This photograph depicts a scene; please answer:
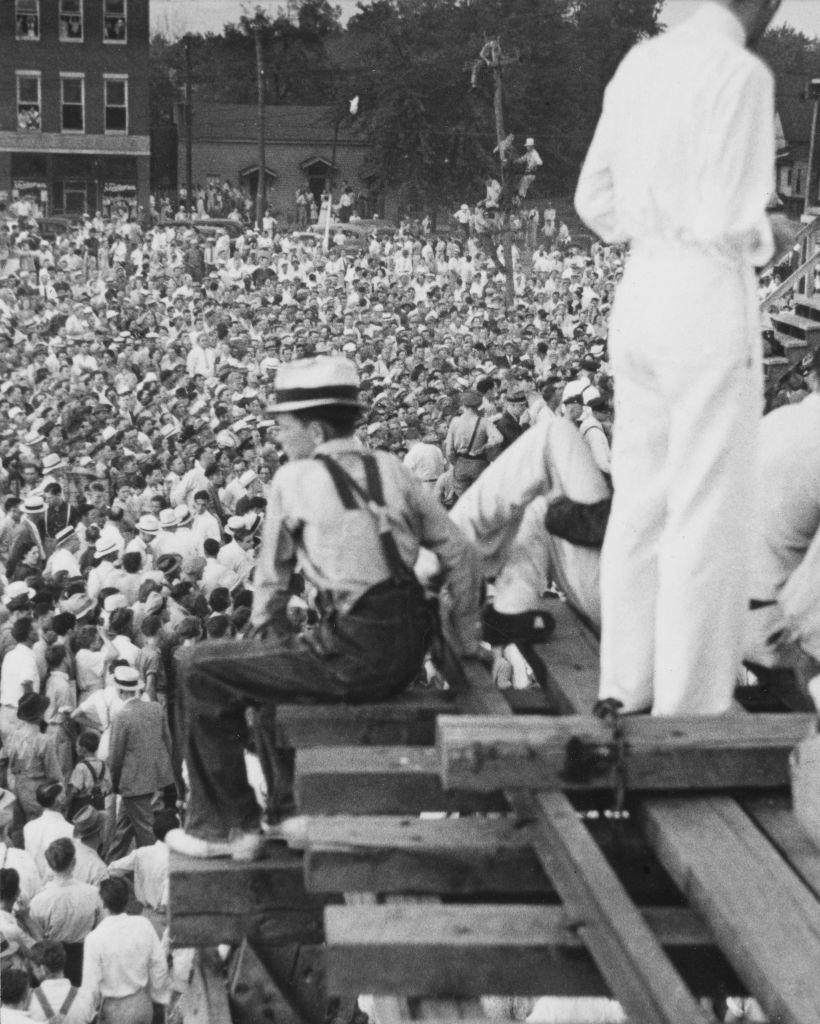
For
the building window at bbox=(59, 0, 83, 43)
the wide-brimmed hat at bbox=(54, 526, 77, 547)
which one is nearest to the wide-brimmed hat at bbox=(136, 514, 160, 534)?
the wide-brimmed hat at bbox=(54, 526, 77, 547)

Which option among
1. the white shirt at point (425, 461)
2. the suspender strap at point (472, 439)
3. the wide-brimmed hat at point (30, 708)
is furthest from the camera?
the white shirt at point (425, 461)

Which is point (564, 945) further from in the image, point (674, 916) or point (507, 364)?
point (507, 364)

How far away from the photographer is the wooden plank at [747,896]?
2.78 meters

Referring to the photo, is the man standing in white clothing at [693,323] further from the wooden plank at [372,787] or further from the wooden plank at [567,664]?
the wooden plank at [372,787]

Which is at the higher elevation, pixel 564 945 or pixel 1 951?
pixel 564 945

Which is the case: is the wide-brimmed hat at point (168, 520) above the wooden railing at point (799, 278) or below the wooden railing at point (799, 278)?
below

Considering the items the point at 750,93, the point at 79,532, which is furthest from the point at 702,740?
the point at 79,532

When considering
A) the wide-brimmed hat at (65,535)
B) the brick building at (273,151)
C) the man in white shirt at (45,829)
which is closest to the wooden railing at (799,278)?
the wide-brimmed hat at (65,535)

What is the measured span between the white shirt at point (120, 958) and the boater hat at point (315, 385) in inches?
180

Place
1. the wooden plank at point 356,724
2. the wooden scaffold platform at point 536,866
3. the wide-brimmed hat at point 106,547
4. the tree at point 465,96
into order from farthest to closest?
the tree at point 465,96 < the wide-brimmed hat at point 106,547 < the wooden plank at point 356,724 < the wooden scaffold platform at point 536,866

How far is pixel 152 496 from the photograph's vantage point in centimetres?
1596

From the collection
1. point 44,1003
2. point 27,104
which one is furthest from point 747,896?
point 27,104

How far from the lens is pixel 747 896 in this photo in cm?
313

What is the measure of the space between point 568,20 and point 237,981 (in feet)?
218
